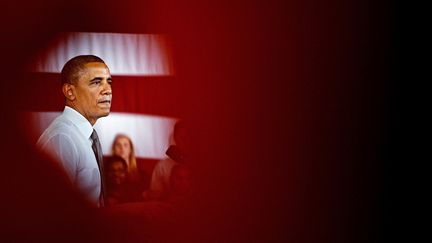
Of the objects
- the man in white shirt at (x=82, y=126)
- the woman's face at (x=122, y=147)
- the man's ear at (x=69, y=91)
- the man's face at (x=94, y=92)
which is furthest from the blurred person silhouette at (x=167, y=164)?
the man's ear at (x=69, y=91)

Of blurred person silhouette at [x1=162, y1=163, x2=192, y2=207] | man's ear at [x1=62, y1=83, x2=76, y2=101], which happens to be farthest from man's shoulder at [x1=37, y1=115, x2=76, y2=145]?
blurred person silhouette at [x1=162, y1=163, x2=192, y2=207]

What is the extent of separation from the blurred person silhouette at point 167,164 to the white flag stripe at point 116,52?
32 cm

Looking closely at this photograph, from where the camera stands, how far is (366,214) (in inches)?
154

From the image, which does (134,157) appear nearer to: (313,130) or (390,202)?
(313,130)

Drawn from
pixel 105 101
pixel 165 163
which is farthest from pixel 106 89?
pixel 165 163

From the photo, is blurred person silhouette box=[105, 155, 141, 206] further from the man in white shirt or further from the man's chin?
the man's chin

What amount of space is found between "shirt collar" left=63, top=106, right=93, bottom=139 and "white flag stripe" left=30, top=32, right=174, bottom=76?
217 millimetres

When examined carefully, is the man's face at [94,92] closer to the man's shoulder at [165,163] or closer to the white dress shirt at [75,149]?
the white dress shirt at [75,149]

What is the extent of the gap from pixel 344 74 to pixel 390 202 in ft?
2.54

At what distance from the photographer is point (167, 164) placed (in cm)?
360

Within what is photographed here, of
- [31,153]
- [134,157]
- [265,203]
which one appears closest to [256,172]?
[265,203]

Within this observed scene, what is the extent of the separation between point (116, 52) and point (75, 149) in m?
0.53

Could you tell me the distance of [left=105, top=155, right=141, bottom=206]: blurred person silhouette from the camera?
139 inches

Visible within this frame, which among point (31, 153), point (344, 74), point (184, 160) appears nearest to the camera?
point (31, 153)
